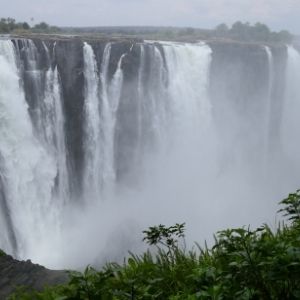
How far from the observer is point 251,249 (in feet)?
8.69

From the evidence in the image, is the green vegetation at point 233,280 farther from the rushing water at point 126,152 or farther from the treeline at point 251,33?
the treeline at point 251,33

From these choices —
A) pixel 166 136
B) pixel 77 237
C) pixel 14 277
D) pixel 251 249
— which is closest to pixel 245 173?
pixel 166 136

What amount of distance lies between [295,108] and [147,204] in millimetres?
14508

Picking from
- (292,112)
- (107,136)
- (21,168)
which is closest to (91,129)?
(107,136)

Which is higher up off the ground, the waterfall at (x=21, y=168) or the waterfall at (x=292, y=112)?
the waterfall at (x=292, y=112)

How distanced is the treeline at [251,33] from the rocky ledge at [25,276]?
37.7 metres

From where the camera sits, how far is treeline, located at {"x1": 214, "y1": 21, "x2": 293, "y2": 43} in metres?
42.6

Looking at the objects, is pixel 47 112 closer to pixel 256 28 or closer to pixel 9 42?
pixel 9 42

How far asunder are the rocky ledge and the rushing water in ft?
31.3

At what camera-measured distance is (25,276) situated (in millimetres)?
6363

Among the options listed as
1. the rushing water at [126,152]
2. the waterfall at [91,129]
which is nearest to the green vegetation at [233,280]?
the rushing water at [126,152]

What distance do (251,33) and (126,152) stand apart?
28.9 m

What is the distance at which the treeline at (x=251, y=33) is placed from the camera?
140ft

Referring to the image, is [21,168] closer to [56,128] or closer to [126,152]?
[56,128]
